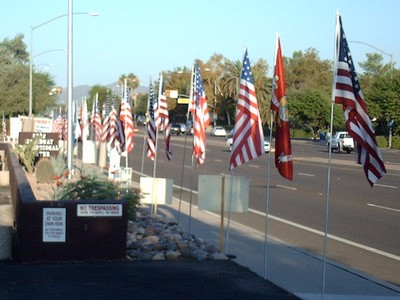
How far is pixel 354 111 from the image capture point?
9.91m

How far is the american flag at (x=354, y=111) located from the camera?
9867mm

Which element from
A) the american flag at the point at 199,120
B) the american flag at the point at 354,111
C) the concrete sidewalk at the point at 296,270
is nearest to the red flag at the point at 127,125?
the concrete sidewalk at the point at 296,270

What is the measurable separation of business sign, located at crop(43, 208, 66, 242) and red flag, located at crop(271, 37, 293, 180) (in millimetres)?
3238

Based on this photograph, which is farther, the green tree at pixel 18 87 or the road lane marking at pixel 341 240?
the green tree at pixel 18 87

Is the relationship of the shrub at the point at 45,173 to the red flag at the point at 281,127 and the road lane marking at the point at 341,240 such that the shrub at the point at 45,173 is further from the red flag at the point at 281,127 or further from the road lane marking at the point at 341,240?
the red flag at the point at 281,127

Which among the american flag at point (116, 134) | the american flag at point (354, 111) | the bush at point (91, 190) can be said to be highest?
the american flag at point (354, 111)

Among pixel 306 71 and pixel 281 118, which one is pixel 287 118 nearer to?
pixel 281 118

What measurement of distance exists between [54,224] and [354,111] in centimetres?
472

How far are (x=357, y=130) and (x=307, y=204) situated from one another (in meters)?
14.5

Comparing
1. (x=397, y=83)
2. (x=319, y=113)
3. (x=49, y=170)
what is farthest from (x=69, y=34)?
(x=319, y=113)

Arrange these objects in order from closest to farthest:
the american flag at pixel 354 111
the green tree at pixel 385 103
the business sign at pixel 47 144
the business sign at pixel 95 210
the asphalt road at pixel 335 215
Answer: the american flag at pixel 354 111
the business sign at pixel 95 210
the asphalt road at pixel 335 215
the business sign at pixel 47 144
the green tree at pixel 385 103

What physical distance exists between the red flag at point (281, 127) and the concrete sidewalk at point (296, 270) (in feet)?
4.62

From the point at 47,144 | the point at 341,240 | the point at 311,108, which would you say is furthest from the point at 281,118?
the point at 311,108

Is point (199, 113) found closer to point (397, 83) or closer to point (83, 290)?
point (83, 290)
